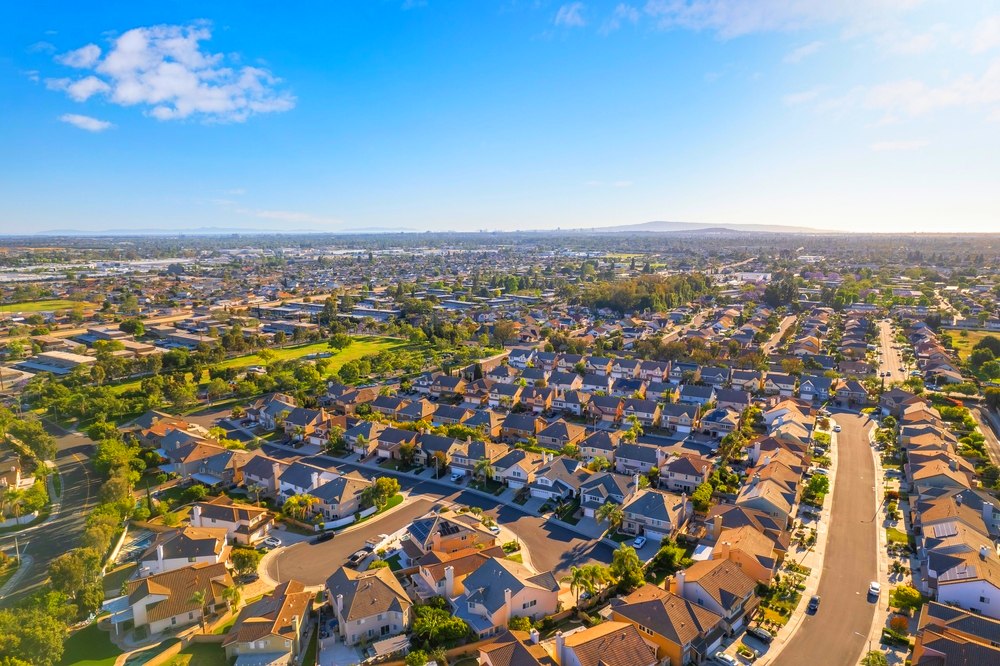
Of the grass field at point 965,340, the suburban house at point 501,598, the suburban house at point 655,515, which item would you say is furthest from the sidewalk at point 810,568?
the grass field at point 965,340

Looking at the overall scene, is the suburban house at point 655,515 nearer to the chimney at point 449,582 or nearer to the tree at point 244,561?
the chimney at point 449,582

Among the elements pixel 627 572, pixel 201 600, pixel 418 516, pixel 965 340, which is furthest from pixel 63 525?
pixel 965 340

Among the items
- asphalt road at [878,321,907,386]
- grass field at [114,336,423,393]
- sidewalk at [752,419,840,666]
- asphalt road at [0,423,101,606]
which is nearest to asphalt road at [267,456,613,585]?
sidewalk at [752,419,840,666]

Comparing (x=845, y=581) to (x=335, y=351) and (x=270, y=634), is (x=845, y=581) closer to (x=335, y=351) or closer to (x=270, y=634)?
(x=270, y=634)

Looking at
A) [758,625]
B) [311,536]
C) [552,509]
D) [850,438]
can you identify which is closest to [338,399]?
[311,536]

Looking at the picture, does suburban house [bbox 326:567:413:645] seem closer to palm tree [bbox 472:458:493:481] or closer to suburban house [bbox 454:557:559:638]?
suburban house [bbox 454:557:559:638]
